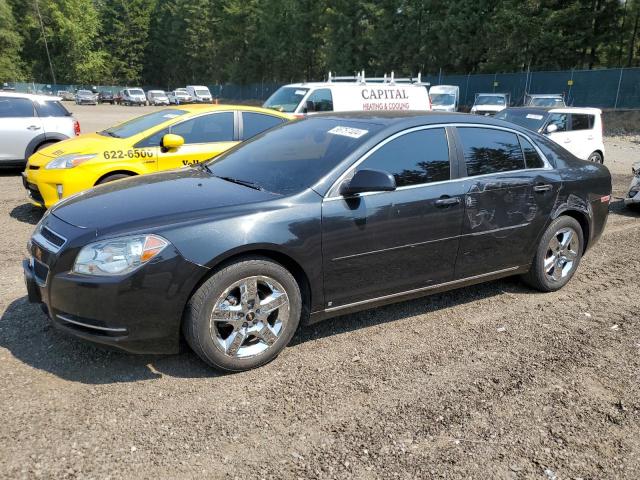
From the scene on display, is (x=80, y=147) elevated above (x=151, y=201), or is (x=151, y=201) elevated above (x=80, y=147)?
(x=151, y=201)

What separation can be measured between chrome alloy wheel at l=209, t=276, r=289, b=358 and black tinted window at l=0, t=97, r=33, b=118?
9.00 meters

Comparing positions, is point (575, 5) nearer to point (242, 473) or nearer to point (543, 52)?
point (543, 52)

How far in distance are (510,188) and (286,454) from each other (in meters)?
2.95

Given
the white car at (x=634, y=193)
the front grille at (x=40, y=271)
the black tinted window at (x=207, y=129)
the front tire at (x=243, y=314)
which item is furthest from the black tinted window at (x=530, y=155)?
the white car at (x=634, y=193)

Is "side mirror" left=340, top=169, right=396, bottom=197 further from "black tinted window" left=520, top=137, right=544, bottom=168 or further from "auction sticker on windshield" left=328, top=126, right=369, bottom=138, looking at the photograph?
"black tinted window" left=520, top=137, right=544, bottom=168

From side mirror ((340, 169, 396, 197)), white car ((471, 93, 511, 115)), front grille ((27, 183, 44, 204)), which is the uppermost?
side mirror ((340, 169, 396, 197))

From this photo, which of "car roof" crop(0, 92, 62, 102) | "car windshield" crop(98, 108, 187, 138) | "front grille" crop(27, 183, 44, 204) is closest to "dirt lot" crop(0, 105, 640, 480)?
"front grille" crop(27, 183, 44, 204)

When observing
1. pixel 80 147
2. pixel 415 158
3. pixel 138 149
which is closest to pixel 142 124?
pixel 138 149

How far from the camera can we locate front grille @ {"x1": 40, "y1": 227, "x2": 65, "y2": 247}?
331cm

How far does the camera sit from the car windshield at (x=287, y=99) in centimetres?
1299

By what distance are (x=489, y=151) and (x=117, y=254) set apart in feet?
10.1

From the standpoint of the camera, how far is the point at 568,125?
12.3m

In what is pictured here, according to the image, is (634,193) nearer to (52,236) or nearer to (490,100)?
(52,236)

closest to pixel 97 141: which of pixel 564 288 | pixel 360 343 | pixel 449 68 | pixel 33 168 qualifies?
pixel 33 168
